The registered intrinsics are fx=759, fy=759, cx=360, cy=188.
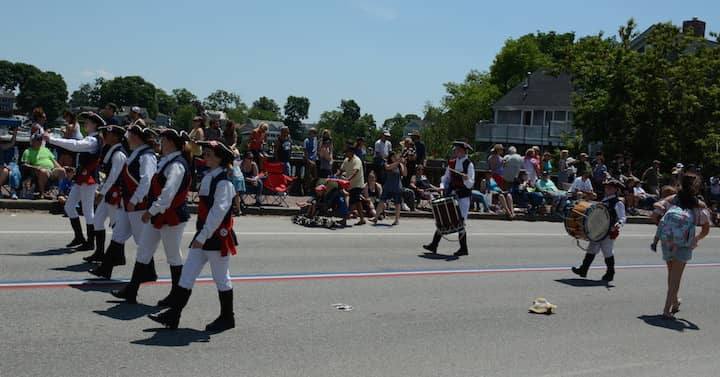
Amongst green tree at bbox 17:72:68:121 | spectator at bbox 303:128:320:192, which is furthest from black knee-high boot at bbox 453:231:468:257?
green tree at bbox 17:72:68:121

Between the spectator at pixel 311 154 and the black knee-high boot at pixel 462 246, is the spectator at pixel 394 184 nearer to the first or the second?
the spectator at pixel 311 154

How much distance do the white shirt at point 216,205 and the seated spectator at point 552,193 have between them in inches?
670

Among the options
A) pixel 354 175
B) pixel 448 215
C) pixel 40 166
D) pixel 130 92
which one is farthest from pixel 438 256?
pixel 130 92

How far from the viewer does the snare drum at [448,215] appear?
42.7ft

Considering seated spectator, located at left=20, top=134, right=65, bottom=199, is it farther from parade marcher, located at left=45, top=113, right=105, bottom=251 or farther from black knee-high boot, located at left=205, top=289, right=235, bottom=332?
black knee-high boot, located at left=205, top=289, right=235, bottom=332

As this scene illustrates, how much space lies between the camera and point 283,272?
10.8 metres

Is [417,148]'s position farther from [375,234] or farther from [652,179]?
[652,179]

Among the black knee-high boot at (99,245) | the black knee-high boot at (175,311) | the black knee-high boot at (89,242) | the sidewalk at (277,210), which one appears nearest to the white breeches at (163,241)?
the black knee-high boot at (175,311)

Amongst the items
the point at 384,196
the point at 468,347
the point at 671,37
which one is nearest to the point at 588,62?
the point at 671,37

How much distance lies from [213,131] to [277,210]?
256cm

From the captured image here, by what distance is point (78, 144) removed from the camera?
10164 millimetres

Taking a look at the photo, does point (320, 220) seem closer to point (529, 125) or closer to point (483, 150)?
point (529, 125)

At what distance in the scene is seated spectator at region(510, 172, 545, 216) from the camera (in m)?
22.6

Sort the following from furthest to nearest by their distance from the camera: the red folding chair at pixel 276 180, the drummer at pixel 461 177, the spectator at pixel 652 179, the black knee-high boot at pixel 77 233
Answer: the spectator at pixel 652 179, the red folding chair at pixel 276 180, the drummer at pixel 461 177, the black knee-high boot at pixel 77 233
